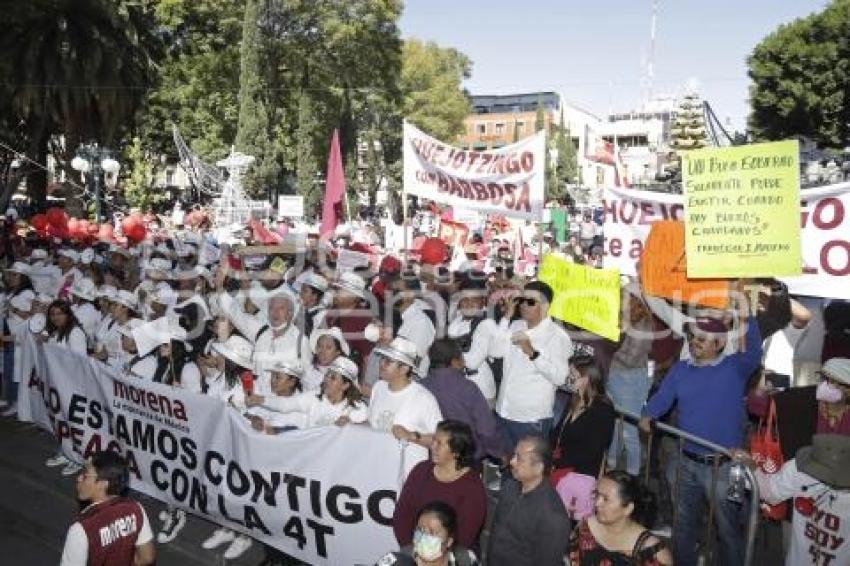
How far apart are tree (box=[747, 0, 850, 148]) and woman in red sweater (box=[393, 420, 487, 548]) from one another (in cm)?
3609

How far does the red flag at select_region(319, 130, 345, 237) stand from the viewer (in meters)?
12.5

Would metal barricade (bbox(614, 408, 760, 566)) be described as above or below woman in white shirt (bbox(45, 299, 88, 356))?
below

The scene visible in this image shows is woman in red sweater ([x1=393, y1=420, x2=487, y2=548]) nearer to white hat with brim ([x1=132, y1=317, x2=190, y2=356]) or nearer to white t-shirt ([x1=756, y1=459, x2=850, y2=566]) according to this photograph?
white t-shirt ([x1=756, y1=459, x2=850, y2=566])

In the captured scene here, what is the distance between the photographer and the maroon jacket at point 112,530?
3979 millimetres

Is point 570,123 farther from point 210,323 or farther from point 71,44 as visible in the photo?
point 210,323

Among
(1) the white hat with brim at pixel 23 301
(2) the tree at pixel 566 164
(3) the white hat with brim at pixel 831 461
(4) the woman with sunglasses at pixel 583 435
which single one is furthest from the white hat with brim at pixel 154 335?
(2) the tree at pixel 566 164

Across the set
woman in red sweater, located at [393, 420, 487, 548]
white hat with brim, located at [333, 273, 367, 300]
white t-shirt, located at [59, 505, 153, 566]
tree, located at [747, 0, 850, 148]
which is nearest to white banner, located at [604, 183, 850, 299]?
woman in red sweater, located at [393, 420, 487, 548]

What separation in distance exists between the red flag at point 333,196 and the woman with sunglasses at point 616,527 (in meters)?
8.89

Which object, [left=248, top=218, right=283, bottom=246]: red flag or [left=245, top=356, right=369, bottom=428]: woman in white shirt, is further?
[left=248, top=218, right=283, bottom=246]: red flag

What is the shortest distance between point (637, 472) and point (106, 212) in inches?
1322

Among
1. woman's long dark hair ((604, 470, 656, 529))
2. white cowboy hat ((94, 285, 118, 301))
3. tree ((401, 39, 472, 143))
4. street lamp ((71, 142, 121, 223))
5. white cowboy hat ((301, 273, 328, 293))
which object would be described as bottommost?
woman's long dark hair ((604, 470, 656, 529))

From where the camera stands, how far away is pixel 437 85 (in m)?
71.4

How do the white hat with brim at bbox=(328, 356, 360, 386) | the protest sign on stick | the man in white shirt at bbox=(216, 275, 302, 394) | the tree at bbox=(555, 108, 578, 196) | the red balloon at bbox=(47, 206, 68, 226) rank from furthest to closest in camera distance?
the tree at bbox=(555, 108, 578, 196) < the red balloon at bbox=(47, 206, 68, 226) < the man in white shirt at bbox=(216, 275, 302, 394) < the protest sign on stick < the white hat with brim at bbox=(328, 356, 360, 386)

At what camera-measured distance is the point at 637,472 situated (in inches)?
264
